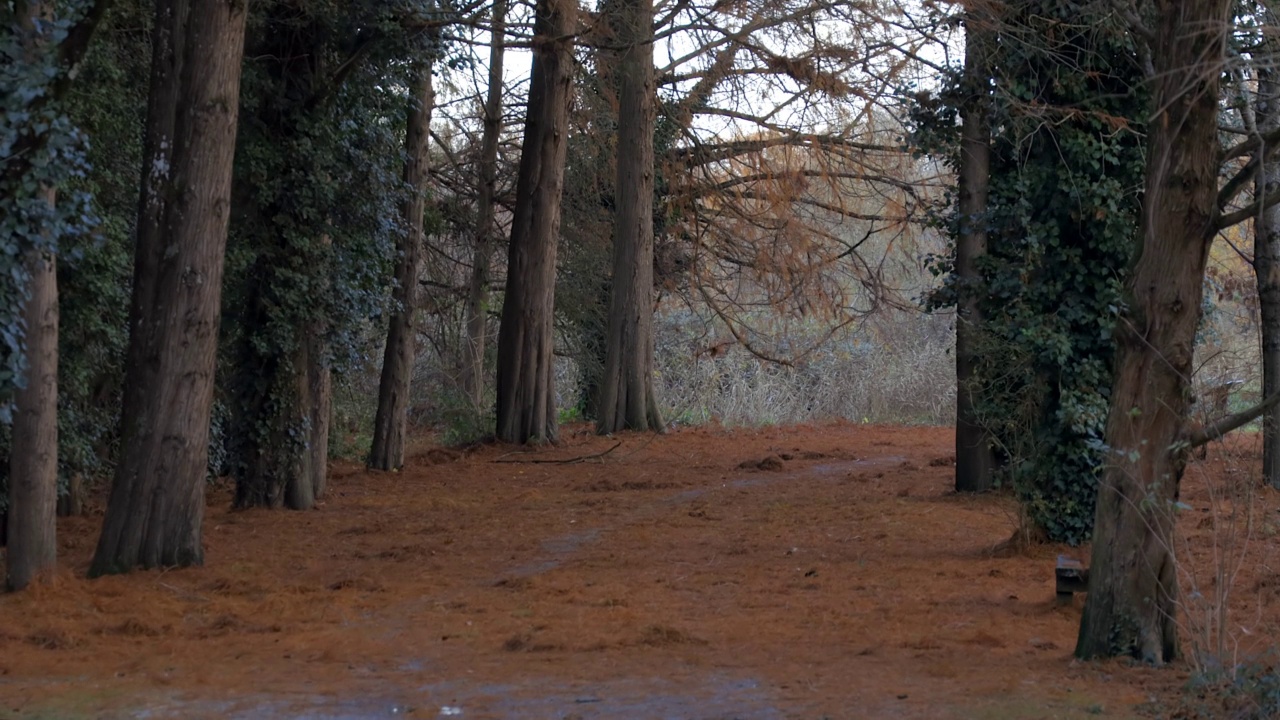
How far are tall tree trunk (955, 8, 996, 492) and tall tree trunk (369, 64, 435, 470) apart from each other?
7.36 m

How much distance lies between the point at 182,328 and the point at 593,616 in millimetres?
4262

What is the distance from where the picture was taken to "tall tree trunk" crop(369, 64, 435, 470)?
1675cm

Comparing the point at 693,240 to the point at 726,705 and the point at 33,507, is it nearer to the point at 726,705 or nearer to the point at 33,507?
the point at 33,507

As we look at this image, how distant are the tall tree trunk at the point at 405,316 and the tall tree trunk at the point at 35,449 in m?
7.46

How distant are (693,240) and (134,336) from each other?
16256 millimetres

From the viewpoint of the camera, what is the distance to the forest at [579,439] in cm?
643

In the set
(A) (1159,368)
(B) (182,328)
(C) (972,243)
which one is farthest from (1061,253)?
(B) (182,328)

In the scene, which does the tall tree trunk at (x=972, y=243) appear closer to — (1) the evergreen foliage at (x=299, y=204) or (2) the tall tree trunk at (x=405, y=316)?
(1) the evergreen foliage at (x=299, y=204)

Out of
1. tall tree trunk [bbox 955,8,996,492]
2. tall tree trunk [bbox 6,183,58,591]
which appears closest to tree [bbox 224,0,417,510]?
tall tree trunk [bbox 6,183,58,591]

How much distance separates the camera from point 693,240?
84.1 ft

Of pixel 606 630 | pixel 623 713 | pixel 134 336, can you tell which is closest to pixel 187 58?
pixel 134 336

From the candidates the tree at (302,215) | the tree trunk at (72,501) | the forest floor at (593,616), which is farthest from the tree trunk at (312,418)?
the tree trunk at (72,501)

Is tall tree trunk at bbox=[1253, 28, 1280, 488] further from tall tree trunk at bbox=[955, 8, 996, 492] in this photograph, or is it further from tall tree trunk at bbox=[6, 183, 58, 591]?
tall tree trunk at bbox=[6, 183, 58, 591]

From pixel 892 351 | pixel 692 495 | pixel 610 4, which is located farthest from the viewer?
pixel 892 351
